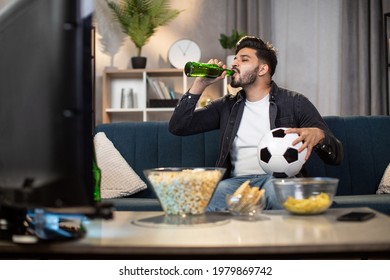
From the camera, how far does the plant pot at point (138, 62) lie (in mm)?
4418

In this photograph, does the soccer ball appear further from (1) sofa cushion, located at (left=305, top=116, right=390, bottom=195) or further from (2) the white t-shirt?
(1) sofa cushion, located at (left=305, top=116, right=390, bottom=195)

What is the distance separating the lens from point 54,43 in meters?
0.63

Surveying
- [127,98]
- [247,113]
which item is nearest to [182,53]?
[127,98]

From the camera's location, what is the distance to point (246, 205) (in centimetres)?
104

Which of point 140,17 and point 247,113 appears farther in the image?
point 140,17

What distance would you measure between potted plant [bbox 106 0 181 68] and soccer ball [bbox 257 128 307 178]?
2.76 metres

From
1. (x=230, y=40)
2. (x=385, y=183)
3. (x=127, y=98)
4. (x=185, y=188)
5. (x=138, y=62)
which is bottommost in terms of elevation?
(x=385, y=183)

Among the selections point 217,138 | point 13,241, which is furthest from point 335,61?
point 13,241

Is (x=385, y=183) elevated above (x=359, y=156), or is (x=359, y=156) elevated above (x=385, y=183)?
(x=359, y=156)

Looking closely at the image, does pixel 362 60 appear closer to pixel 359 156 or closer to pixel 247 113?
pixel 359 156

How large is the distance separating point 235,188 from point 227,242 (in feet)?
4.09

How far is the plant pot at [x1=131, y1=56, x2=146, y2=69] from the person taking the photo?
14.5ft

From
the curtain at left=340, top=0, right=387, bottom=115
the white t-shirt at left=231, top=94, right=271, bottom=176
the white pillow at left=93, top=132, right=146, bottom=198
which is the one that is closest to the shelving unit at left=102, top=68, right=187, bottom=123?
the curtain at left=340, top=0, right=387, bottom=115

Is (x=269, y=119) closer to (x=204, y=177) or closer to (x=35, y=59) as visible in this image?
(x=204, y=177)
